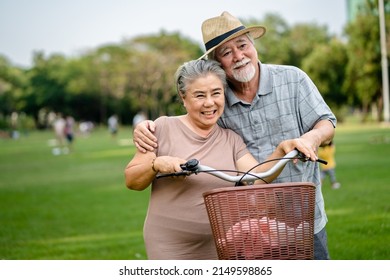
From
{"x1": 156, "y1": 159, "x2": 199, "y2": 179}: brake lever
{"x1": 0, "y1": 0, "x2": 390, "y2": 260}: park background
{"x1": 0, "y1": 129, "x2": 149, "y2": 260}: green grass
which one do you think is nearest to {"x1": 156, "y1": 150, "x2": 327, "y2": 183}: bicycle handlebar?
{"x1": 156, "y1": 159, "x2": 199, "y2": 179}: brake lever

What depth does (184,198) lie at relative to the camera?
3320mm

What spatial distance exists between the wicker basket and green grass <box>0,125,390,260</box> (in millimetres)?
2622

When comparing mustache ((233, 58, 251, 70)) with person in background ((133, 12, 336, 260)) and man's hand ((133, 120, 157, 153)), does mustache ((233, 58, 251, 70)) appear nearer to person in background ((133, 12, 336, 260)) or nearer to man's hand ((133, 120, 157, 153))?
person in background ((133, 12, 336, 260))

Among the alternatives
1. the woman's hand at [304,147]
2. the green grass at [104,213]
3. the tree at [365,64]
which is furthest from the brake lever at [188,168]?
the tree at [365,64]

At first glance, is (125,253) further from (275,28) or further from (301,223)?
(275,28)

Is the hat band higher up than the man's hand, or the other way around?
the hat band

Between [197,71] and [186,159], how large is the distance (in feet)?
1.38

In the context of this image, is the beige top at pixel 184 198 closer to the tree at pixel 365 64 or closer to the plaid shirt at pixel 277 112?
the plaid shirt at pixel 277 112

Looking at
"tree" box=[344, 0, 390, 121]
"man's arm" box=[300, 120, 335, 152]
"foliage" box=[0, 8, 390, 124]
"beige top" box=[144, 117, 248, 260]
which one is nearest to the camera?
"man's arm" box=[300, 120, 335, 152]

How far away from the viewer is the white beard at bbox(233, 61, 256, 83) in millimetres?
3404

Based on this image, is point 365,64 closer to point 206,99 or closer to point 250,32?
point 250,32

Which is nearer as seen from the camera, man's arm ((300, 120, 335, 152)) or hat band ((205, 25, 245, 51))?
man's arm ((300, 120, 335, 152))

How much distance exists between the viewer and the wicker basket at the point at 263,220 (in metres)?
2.80

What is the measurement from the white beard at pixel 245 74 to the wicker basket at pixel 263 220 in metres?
0.78
